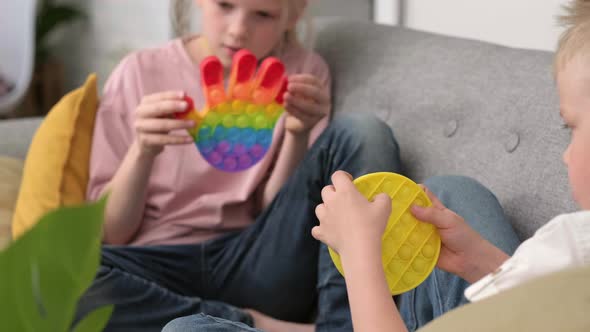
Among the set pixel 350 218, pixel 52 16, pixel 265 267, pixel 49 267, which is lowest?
pixel 265 267

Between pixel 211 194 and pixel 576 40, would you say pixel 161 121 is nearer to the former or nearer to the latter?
pixel 211 194

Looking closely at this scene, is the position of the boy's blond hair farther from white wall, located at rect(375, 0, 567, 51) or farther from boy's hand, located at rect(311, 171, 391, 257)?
white wall, located at rect(375, 0, 567, 51)

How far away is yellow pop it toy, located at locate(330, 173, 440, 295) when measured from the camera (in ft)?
3.01

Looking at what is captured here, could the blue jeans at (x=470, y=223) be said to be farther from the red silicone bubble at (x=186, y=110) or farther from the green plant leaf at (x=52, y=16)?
the green plant leaf at (x=52, y=16)

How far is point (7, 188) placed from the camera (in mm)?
1670

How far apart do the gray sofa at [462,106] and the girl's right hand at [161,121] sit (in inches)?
16.7

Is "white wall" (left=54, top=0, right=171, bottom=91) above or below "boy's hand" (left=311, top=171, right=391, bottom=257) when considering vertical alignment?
below

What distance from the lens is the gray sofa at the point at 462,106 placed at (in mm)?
1222

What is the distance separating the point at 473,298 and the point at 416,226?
0.69ft

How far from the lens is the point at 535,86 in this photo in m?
1.30

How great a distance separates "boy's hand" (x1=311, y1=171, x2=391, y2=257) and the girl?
0.51m

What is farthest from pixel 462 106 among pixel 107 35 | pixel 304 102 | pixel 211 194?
pixel 107 35

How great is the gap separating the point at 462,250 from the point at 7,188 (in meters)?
1.05

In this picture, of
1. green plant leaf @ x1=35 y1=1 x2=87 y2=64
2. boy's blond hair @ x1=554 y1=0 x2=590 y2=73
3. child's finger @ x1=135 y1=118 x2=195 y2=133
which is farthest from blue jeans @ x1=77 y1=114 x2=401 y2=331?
green plant leaf @ x1=35 y1=1 x2=87 y2=64
